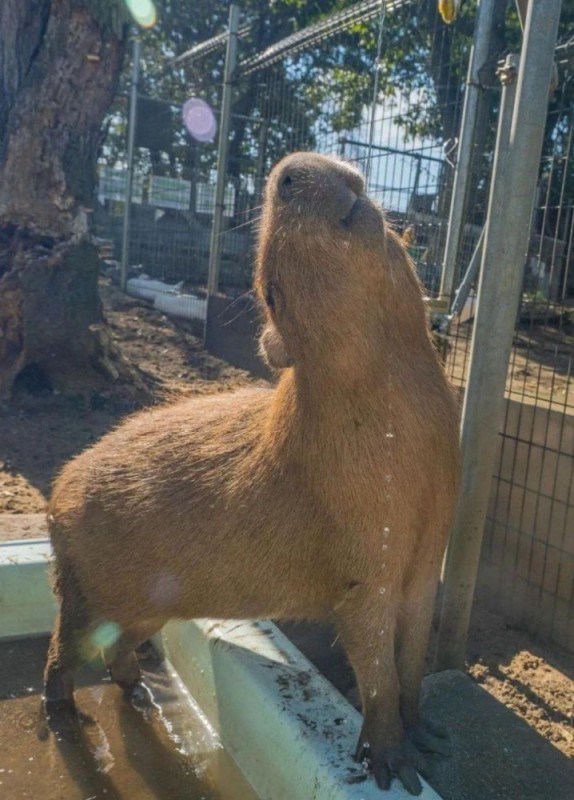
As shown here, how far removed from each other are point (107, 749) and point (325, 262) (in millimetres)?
1808

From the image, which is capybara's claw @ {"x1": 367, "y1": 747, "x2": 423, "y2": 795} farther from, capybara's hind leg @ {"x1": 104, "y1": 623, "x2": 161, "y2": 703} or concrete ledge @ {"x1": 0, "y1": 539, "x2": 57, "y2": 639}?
concrete ledge @ {"x1": 0, "y1": 539, "x2": 57, "y2": 639}

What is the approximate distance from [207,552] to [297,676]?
541 mm

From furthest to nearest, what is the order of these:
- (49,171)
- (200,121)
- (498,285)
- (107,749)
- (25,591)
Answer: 1. (200,121)
2. (49,171)
3. (25,591)
4. (107,749)
5. (498,285)

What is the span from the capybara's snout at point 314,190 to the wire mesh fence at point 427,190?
0.50 meters

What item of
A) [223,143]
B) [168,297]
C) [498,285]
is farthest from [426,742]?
[168,297]

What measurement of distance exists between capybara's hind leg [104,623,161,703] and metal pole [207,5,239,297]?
5.91m

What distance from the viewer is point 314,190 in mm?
1858

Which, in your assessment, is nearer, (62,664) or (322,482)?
(322,482)

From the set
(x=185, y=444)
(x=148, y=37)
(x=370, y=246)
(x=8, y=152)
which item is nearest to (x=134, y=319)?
(x=8, y=152)

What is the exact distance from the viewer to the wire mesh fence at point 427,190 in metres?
3.50

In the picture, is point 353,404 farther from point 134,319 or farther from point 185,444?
point 134,319

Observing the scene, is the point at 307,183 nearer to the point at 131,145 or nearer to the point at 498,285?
the point at 498,285

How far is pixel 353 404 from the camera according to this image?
2014mm

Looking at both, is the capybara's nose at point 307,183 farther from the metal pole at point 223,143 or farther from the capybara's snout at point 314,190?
the metal pole at point 223,143
